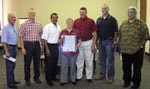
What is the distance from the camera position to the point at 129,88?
17.8 ft

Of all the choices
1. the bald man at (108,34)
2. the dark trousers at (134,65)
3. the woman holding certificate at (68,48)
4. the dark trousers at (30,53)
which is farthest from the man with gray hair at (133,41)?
the dark trousers at (30,53)

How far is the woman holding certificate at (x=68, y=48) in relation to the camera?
18.5 ft

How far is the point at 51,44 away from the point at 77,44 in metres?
0.54

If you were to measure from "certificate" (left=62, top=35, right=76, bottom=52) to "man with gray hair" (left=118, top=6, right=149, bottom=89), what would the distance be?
93 centimetres

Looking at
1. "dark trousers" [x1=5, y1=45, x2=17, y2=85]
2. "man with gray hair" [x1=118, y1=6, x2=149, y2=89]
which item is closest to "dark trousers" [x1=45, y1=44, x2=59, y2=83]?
"dark trousers" [x1=5, y1=45, x2=17, y2=85]

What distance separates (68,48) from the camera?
5648mm

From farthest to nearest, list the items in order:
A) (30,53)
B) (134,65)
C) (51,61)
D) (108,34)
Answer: (108,34), (51,61), (30,53), (134,65)

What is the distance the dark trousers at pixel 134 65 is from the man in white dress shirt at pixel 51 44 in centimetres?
137

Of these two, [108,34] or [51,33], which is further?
[108,34]

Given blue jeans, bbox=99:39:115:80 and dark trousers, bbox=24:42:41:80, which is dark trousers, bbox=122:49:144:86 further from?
dark trousers, bbox=24:42:41:80

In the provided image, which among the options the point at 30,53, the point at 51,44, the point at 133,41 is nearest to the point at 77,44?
the point at 51,44

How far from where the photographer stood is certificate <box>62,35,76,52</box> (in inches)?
222

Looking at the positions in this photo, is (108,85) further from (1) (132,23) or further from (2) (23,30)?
(2) (23,30)

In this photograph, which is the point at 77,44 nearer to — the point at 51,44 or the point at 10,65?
the point at 51,44
